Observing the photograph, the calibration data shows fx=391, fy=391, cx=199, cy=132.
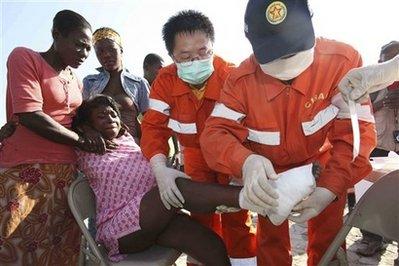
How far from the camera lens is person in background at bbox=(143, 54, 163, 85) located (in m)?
4.42

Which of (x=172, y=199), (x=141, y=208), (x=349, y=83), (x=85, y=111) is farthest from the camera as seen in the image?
(x=85, y=111)

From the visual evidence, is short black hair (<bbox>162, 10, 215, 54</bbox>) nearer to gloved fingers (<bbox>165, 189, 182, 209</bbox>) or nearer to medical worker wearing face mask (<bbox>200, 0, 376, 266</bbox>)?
medical worker wearing face mask (<bbox>200, 0, 376, 266</bbox>)

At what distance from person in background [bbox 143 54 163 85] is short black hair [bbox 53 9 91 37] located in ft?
7.36

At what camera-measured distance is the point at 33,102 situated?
1.90 m

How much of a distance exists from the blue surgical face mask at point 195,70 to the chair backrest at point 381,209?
917 millimetres

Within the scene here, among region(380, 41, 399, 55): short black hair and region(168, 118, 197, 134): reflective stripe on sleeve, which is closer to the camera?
region(168, 118, 197, 134): reflective stripe on sleeve

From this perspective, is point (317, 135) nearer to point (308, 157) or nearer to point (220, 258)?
point (308, 157)

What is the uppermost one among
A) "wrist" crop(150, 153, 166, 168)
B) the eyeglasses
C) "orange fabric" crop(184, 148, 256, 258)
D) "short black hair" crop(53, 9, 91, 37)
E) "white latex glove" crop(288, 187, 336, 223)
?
"short black hair" crop(53, 9, 91, 37)

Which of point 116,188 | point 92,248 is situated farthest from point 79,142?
point 92,248

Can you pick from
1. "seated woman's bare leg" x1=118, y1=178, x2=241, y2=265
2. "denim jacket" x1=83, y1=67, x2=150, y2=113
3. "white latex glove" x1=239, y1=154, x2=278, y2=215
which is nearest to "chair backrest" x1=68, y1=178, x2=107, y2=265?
"seated woman's bare leg" x1=118, y1=178, x2=241, y2=265

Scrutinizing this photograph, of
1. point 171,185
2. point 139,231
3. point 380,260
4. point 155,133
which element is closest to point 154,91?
point 155,133

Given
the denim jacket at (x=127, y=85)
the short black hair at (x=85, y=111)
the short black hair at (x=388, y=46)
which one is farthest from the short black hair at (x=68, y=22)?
the short black hair at (x=388, y=46)

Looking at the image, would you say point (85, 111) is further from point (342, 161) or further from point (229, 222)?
point (342, 161)

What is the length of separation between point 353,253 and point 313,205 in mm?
1793
